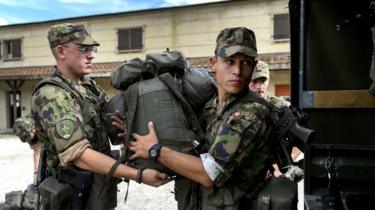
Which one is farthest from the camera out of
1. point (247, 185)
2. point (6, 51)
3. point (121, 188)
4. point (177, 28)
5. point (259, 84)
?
point (6, 51)

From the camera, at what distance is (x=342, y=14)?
2.39 meters

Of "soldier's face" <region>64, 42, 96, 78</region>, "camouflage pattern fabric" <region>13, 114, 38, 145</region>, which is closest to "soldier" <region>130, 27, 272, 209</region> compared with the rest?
"soldier's face" <region>64, 42, 96, 78</region>

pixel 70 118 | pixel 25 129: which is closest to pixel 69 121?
pixel 70 118

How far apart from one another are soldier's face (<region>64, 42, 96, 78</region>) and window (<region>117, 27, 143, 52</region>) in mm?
15276

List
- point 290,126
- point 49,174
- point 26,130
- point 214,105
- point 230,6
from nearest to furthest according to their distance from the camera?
point 290,126
point 214,105
point 49,174
point 26,130
point 230,6

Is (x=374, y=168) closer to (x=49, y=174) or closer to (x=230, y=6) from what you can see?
(x=49, y=174)

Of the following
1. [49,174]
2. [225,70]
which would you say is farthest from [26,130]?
[225,70]

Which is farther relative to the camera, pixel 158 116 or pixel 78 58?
pixel 78 58

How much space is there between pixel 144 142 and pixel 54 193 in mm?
771

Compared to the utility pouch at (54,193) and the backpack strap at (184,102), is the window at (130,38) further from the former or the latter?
the backpack strap at (184,102)

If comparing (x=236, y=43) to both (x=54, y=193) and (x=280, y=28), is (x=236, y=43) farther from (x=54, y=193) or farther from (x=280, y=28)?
(x=280, y=28)

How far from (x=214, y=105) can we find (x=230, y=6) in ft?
47.1

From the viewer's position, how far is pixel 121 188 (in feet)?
22.0

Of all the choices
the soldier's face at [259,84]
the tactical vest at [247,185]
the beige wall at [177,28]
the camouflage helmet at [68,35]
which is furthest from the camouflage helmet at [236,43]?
the beige wall at [177,28]
